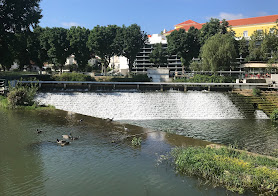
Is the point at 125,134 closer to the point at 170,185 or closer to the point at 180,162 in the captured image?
the point at 180,162

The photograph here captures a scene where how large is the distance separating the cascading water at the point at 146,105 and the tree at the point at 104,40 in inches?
1020

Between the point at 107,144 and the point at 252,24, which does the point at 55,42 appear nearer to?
the point at 107,144

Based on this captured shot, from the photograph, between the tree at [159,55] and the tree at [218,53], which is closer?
the tree at [218,53]

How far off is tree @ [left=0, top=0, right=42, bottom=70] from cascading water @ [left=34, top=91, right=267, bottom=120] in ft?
37.8

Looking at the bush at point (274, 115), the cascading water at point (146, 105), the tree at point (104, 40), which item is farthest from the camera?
the tree at point (104, 40)

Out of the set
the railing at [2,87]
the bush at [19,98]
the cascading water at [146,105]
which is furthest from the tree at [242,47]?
the railing at [2,87]

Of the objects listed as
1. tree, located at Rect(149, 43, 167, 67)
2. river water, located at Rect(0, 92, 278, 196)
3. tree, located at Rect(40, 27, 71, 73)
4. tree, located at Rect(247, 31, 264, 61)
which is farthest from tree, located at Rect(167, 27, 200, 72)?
river water, located at Rect(0, 92, 278, 196)

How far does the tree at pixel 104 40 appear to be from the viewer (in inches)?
2172

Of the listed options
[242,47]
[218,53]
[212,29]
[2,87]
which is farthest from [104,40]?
[242,47]

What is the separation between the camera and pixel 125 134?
1755 centimetres

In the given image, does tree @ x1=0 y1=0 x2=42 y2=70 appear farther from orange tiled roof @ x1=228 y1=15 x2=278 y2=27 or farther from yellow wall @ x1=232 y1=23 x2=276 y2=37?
orange tiled roof @ x1=228 y1=15 x2=278 y2=27

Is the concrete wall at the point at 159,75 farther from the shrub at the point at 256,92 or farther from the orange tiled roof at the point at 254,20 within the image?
the orange tiled roof at the point at 254,20

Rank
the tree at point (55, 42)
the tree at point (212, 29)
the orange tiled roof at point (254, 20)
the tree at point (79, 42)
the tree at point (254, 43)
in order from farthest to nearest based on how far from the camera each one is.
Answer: the orange tiled roof at point (254, 20) < the tree at point (212, 29) < the tree at point (79, 42) < the tree at point (254, 43) < the tree at point (55, 42)

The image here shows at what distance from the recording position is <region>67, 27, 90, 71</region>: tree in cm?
5469
